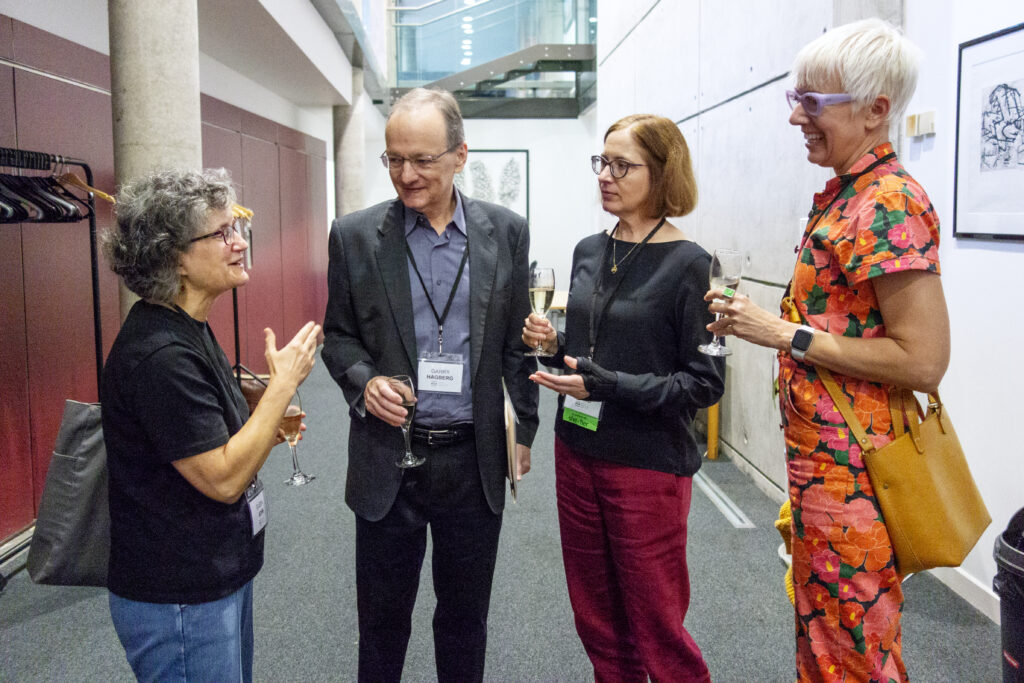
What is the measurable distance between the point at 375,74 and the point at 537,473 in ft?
24.1

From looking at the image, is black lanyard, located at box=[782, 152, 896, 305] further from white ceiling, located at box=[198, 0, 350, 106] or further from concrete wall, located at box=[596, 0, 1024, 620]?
white ceiling, located at box=[198, 0, 350, 106]

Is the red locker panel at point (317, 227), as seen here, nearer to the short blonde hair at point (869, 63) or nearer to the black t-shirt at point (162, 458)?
the black t-shirt at point (162, 458)

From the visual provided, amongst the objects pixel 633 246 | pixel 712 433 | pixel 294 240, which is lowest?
pixel 712 433

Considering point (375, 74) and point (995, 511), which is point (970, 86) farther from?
point (375, 74)

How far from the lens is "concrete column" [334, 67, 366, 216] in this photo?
1046 centimetres

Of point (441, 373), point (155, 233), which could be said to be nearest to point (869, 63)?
point (441, 373)

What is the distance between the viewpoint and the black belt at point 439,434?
70.5 inches

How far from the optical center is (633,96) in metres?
7.33

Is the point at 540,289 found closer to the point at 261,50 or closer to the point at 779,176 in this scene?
the point at 779,176

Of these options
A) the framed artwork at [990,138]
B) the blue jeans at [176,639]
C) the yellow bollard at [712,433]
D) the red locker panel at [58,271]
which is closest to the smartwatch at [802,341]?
the blue jeans at [176,639]

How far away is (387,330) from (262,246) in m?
6.16

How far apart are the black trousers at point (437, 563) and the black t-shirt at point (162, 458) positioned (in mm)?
451

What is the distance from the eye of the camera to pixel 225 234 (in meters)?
1.54

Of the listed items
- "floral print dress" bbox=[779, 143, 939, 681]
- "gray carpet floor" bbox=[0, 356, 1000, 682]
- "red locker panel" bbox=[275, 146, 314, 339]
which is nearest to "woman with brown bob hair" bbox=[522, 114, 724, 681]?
"floral print dress" bbox=[779, 143, 939, 681]
